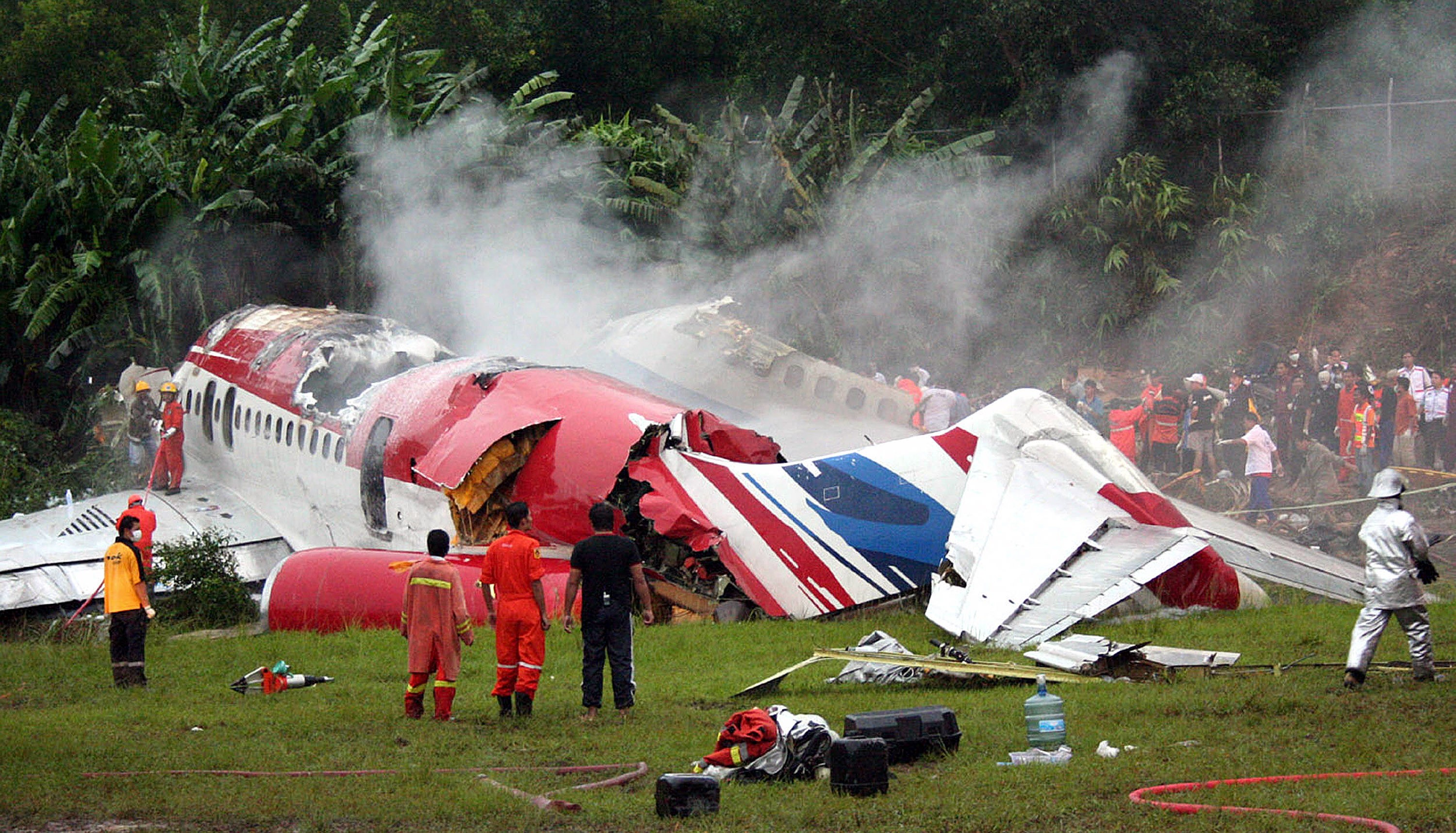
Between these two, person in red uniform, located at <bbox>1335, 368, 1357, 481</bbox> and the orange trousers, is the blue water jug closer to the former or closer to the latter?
the orange trousers

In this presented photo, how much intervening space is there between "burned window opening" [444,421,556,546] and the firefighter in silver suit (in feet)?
27.2

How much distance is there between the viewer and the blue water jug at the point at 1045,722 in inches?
344

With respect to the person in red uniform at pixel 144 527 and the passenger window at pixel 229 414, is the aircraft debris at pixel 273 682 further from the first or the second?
the passenger window at pixel 229 414

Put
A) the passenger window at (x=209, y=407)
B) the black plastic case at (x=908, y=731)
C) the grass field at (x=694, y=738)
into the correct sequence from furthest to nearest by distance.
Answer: the passenger window at (x=209, y=407) < the black plastic case at (x=908, y=731) < the grass field at (x=694, y=738)

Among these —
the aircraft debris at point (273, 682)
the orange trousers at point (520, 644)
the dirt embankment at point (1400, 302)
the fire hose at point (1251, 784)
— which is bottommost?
the fire hose at point (1251, 784)

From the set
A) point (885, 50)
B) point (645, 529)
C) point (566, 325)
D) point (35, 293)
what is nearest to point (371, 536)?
point (645, 529)

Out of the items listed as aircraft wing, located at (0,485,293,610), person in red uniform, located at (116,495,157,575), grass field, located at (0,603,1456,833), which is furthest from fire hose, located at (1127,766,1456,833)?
aircraft wing, located at (0,485,293,610)

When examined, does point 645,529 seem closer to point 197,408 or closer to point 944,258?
point 197,408

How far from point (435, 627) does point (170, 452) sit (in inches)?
485

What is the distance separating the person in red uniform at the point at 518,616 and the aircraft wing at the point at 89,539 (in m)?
8.30

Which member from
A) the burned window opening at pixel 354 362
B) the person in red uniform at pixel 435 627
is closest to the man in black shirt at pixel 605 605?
the person in red uniform at pixel 435 627

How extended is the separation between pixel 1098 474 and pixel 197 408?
44.4 feet

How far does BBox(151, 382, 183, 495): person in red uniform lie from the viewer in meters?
21.3

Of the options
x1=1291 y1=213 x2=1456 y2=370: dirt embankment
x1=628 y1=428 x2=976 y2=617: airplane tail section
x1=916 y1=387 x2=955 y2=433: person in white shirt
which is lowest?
x1=628 y1=428 x2=976 y2=617: airplane tail section
